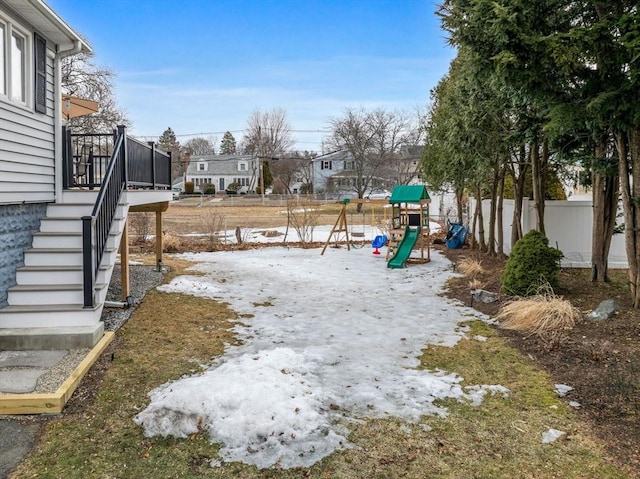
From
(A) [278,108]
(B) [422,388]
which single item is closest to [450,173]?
(B) [422,388]

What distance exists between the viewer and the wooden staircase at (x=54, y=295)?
459 centimetres

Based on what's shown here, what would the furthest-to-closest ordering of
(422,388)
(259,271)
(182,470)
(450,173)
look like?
(450,173)
(259,271)
(422,388)
(182,470)

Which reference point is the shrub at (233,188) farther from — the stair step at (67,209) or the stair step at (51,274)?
the stair step at (51,274)

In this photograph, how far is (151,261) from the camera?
11930 millimetres

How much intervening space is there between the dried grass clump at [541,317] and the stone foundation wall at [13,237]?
5.87 m

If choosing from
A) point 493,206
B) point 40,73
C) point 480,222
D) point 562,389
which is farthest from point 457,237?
point 40,73

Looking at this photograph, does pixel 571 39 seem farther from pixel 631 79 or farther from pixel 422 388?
pixel 422 388

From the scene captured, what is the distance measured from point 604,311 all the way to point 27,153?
7377mm

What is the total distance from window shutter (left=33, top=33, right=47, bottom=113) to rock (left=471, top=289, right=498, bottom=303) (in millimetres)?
6708

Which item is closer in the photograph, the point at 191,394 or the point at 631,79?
the point at 191,394

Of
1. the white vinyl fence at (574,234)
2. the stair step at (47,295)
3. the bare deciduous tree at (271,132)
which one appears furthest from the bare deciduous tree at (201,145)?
the stair step at (47,295)

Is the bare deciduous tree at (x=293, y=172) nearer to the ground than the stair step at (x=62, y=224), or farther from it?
farther from it

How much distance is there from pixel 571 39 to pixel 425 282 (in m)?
5.16

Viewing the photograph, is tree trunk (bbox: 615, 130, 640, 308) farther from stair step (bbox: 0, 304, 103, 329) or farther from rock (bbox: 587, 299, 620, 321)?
stair step (bbox: 0, 304, 103, 329)
